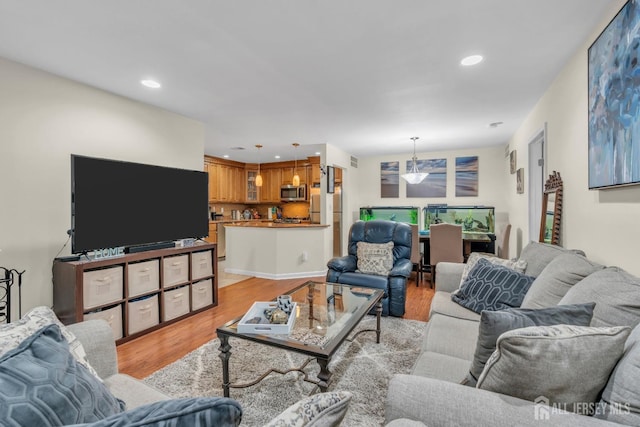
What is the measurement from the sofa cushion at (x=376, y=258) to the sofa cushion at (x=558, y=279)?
176 cm

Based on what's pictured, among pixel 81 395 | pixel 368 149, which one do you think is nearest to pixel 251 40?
pixel 81 395

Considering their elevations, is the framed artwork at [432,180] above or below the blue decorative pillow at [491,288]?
above

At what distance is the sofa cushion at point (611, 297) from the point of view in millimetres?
1104

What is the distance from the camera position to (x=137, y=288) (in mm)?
2881

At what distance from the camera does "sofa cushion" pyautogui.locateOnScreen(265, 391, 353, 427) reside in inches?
21.5

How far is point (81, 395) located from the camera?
2.55 ft

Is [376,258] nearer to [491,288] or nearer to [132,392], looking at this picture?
[491,288]

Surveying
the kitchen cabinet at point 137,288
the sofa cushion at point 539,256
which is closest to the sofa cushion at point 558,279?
the sofa cushion at point 539,256

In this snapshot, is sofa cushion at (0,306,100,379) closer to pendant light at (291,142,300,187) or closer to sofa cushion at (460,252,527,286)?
sofa cushion at (460,252,527,286)

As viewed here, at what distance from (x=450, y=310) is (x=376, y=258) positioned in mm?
1416

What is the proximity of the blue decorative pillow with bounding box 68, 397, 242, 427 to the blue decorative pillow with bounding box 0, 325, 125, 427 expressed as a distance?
0.95 ft

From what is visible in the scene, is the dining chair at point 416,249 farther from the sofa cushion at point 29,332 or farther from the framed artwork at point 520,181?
the sofa cushion at point 29,332

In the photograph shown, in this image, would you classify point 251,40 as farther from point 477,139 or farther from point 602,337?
point 477,139

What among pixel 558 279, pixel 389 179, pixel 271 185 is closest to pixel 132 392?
pixel 558 279
